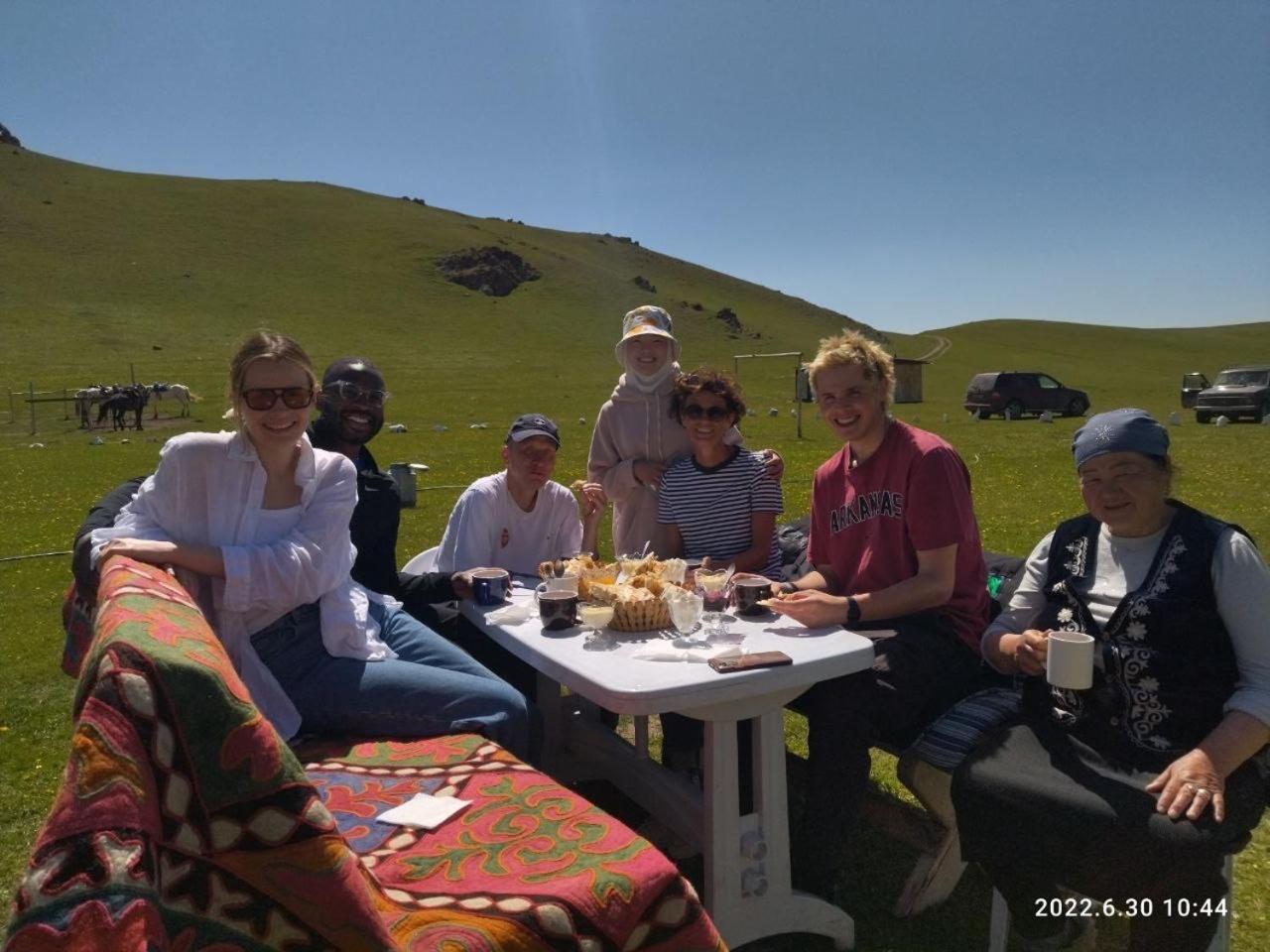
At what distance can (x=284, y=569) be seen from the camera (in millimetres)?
2859

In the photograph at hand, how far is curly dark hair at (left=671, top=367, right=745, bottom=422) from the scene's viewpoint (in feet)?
13.4

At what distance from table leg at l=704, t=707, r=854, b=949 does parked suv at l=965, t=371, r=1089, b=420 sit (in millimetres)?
30447

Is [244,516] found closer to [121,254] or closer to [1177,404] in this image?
[1177,404]

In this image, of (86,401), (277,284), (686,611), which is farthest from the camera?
(277,284)

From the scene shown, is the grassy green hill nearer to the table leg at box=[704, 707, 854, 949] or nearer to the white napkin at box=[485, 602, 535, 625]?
the white napkin at box=[485, 602, 535, 625]

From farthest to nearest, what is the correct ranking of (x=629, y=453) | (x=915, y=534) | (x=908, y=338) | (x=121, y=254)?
Result: (x=908, y=338), (x=121, y=254), (x=629, y=453), (x=915, y=534)

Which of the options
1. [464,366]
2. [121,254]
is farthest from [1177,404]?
[121,254]

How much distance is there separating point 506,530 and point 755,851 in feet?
6.34

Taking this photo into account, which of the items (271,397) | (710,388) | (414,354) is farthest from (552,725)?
(414,354)

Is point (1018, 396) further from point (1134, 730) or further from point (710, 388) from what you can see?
point (1134, 730)

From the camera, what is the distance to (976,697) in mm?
3035

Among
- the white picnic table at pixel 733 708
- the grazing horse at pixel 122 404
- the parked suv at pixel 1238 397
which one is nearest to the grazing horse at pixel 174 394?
the grazing horse at pixel 122 404

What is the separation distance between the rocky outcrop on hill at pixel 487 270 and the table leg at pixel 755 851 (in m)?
74.7

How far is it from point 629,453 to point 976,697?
7.27 feet
